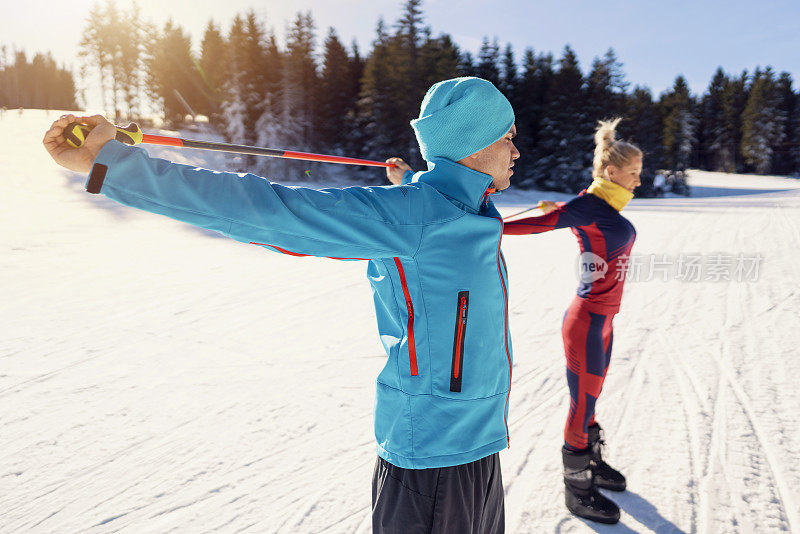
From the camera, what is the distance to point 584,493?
2838mm

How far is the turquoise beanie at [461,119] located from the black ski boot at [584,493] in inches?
90.9

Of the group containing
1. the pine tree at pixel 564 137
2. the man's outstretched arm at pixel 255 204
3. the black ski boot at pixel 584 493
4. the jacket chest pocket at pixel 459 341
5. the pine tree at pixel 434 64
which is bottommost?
the black ski boot at pixel 584 493

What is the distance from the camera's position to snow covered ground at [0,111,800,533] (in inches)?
110

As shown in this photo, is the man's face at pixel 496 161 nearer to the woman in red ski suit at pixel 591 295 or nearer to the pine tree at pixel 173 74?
the woman in red ski suit at pixel 591 295

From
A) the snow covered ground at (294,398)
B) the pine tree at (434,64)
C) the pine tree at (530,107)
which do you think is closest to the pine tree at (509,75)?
the pine tree at (530,107)

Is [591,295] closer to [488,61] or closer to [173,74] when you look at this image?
[488,61]

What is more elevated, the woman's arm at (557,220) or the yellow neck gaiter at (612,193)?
the yellow neck gaiter at (612,193)

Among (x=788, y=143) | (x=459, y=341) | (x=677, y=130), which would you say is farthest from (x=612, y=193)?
(x=788, y=143)

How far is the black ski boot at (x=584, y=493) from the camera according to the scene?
9.16ft

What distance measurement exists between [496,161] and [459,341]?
22.5 inches

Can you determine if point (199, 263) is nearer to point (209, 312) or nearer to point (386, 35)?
point (209, 312)

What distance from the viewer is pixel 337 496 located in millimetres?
2873

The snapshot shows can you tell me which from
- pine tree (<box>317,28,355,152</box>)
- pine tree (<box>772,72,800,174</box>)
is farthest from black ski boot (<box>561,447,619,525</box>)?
pine tree (<box>772,72,800,174</box>)

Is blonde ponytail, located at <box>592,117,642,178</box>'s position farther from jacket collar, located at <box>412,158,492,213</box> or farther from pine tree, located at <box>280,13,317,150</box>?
pine tree, located at <box>280,13,317,150</box>
